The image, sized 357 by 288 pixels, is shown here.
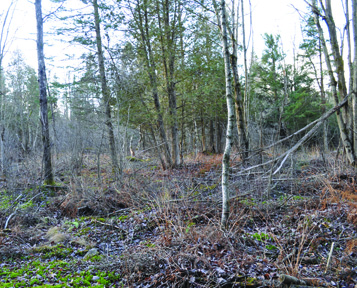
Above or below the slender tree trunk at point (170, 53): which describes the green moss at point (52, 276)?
below

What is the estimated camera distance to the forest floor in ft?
10.3

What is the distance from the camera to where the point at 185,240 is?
13.0 feet

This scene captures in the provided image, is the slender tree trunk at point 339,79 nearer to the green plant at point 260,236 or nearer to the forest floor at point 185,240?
the forest floor at point 185,240

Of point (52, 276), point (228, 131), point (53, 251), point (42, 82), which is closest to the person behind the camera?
point (52, 276)

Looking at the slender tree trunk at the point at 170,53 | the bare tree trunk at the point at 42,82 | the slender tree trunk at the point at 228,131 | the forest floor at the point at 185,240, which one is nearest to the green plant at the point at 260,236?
the forest floor at the point at 185,240

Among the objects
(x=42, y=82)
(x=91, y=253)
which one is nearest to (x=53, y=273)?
(x=91, y=253)

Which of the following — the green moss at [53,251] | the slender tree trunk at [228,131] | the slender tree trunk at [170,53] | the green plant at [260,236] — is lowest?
the green moss at [53,251]

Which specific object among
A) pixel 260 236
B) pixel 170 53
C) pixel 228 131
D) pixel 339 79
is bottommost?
pixel 260 236

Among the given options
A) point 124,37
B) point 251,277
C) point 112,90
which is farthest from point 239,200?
point 124,37

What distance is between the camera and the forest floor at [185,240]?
10.3 feet

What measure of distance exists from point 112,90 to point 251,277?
8.88 metres

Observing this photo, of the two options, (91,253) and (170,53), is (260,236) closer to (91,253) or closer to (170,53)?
(91,253)

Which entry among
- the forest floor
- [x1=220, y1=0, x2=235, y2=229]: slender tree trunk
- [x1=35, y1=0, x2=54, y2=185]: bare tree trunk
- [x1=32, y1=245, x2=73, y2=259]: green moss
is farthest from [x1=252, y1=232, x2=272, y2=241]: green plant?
[x1=35, y1=0, x2=54, y2=185]: bare tree trunk

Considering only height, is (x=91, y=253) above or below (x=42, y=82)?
below
